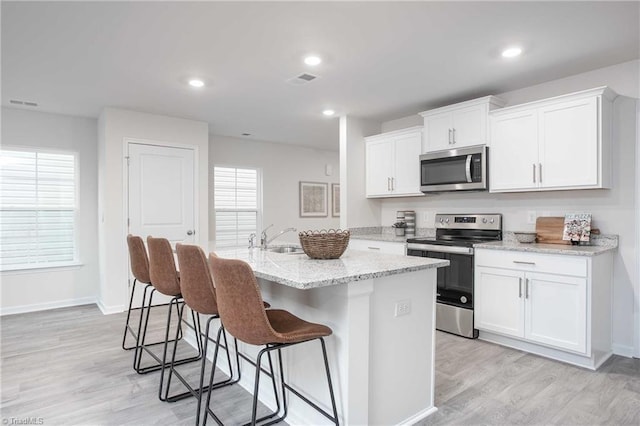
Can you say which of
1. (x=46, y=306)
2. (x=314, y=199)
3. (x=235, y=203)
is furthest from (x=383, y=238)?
(x=46, y=306)

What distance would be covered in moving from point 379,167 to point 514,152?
1.62m

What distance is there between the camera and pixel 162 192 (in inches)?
187

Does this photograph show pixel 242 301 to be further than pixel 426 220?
No

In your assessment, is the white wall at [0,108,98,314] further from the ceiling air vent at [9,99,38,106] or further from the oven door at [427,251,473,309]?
the oven door at [427,251,473,309]

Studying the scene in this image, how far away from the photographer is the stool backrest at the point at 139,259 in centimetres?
288

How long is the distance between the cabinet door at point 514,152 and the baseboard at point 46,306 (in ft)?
16.6

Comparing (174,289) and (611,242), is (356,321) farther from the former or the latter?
(611,242)

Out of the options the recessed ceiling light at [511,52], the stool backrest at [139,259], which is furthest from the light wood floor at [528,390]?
the recessed ceiling light at [511,52]

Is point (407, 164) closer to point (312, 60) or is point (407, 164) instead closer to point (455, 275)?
point (455, 275)

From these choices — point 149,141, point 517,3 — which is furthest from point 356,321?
point 149,141

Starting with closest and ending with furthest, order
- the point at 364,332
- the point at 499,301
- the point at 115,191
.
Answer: the point at 364,332
the point at 499,301
the point at 115,191

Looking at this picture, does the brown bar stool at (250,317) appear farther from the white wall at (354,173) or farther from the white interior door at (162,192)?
the white interior door at (162,192)

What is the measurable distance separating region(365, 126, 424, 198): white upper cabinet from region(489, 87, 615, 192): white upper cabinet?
88cm

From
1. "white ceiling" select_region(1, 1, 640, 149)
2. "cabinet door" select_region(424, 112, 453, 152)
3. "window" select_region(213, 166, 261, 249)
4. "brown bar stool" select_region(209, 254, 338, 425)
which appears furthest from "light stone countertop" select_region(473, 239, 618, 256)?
"window" select_region(213, 166, 261, 249)
